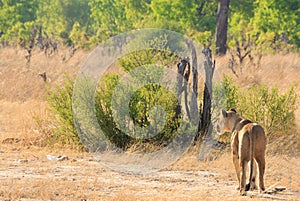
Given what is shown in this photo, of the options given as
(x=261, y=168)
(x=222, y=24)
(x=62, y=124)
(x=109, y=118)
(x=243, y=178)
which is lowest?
(x=243, y=178)

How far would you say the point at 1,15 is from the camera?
42.2 m

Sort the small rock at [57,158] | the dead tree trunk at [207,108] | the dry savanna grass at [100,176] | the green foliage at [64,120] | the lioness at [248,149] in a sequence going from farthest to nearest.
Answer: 1. the green foliage at [64,120]
2. the dead tree trunk at [207,108]
3. the small rock at [57,158]
4. the dry savanna grass at [100,176]
5. the lioness at [248,149]

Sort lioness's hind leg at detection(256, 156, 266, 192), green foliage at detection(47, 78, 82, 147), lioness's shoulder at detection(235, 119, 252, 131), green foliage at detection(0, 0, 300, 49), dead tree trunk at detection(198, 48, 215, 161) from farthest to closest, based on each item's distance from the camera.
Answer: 1. green foliage at detection(0, 0, 300, 49)
2. green foliage at detection(47, 78, 82, 147)
3. dead tree trunk at detection(198, 48, 215, 161)
4. lioness's shoulder at detection(235, 119, 252, 131)
5. lioness's hind leg at detection(256, 156, 266, 192)

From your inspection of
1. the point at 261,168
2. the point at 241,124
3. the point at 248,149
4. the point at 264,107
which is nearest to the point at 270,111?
the point at 264,107

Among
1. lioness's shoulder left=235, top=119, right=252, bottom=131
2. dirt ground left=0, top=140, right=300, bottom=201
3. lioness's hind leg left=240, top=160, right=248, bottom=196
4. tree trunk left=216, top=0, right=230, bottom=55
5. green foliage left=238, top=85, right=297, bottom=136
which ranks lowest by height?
dirt ground left=0, top=140, right=300, bottom=201

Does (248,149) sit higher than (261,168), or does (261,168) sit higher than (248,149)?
(248,149)

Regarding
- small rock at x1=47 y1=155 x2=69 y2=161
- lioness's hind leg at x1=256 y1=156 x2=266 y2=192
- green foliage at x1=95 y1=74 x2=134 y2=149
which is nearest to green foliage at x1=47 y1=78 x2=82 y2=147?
green foliage at x1=95 y1=74 x2=134 y2=149

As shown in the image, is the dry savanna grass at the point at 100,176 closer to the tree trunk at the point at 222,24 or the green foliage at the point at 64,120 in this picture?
the green foliage at the point at 64,120

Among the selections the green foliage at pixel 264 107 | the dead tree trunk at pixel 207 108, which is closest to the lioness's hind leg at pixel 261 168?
the dead tree trunk at pixel 207 108

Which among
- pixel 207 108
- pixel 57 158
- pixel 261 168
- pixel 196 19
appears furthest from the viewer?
pixel 196 19

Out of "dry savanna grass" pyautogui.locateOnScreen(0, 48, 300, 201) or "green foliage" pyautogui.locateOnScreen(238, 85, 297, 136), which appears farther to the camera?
"green foliage" pyautogui.locateOnScreen(238, 85, 297, 136)

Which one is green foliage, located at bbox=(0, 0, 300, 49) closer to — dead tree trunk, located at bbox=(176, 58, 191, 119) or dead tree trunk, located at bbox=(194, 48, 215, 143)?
dead tree trunk, located at bbox=(176, 58, 191, 119)

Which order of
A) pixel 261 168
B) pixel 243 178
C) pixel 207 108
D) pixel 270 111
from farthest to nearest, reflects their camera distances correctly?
pixel 270 111, pixel 207 108, pixel 243 178, pixel 261 168

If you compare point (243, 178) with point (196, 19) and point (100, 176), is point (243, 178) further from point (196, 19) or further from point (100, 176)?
point (196, 19)
